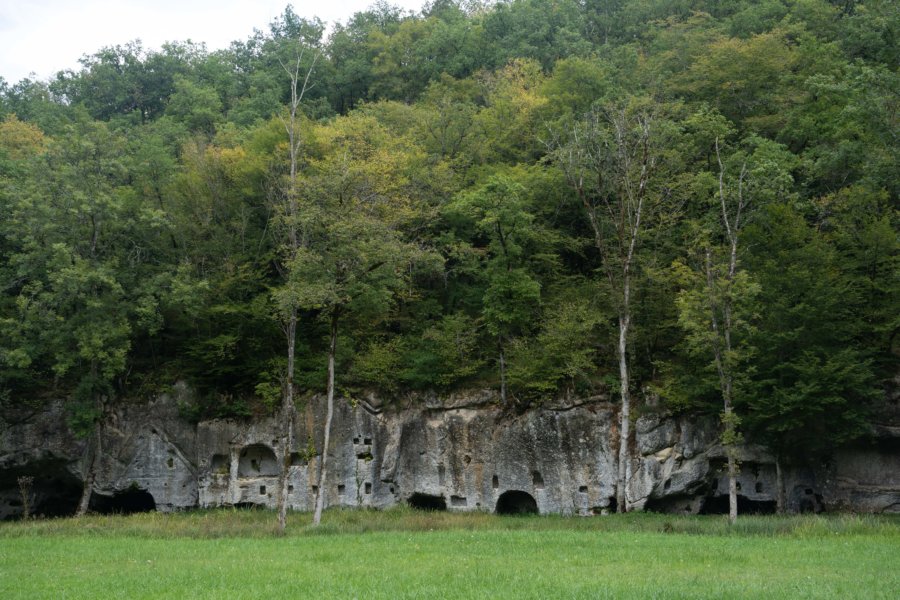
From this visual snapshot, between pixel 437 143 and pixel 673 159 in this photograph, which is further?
pixel 437 143

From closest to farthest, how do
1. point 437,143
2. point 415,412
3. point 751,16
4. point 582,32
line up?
point 415,412 → point 437,143 → point 751,16 → point 582,32

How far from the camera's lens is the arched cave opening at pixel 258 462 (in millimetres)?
34844

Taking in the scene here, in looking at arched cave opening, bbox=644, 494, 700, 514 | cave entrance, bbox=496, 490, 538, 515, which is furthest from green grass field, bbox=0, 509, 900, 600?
cave entrance, bbox=496, 490, 538, 515

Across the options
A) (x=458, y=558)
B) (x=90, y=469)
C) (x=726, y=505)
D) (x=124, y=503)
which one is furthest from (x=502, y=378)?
(x=124, y=503)

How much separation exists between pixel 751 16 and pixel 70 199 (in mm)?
41123

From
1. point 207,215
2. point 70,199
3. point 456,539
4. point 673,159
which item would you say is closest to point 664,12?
point 673,159

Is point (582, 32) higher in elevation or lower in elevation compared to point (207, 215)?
higher

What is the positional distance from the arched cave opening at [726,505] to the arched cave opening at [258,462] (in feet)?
60.1

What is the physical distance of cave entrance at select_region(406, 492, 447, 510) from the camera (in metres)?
32.1

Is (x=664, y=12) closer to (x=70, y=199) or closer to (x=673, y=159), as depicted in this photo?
(x=673, y=159)

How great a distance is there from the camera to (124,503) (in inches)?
1455

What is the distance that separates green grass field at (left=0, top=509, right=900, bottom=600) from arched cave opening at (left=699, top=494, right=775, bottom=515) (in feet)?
15.2

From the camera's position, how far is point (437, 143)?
4338cm

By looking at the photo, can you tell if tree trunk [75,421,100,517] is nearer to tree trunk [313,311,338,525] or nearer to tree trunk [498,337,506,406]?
tree trunk [313,311,338,525]
